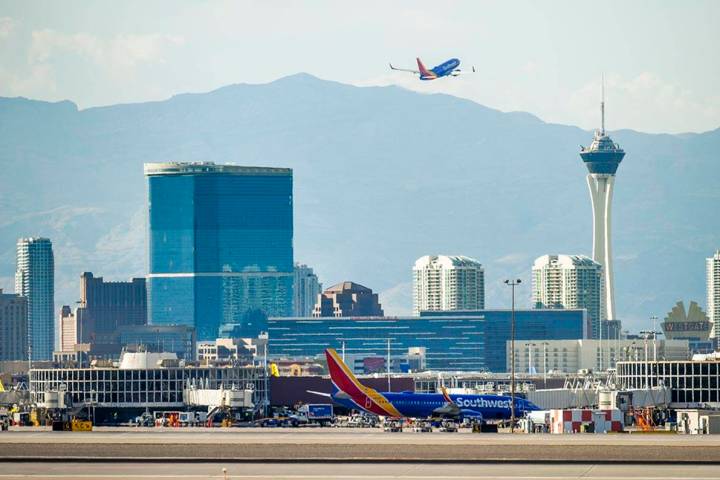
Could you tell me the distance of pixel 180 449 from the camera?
122188mm

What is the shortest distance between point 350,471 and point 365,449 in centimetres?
1209

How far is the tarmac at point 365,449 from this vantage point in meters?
117

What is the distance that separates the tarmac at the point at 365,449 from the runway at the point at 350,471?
2.31 meters

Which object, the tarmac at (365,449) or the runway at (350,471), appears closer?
the runway at (350,471)

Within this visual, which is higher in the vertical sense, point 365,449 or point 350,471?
point 365,449

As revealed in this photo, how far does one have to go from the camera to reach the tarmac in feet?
382

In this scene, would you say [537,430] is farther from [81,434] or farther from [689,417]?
[81,434]

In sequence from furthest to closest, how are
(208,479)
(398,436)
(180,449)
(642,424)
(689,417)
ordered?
(642,424) → (689,417) → (398,436) → (180,449) → (208,479)

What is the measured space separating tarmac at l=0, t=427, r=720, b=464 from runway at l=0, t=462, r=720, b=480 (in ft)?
7.58

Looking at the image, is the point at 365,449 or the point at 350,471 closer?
the point at 350,471

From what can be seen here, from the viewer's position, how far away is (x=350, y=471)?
109750mm

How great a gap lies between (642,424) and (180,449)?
265ft

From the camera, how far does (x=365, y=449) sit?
12181 cm

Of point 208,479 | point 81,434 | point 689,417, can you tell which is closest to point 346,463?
point 208,479
